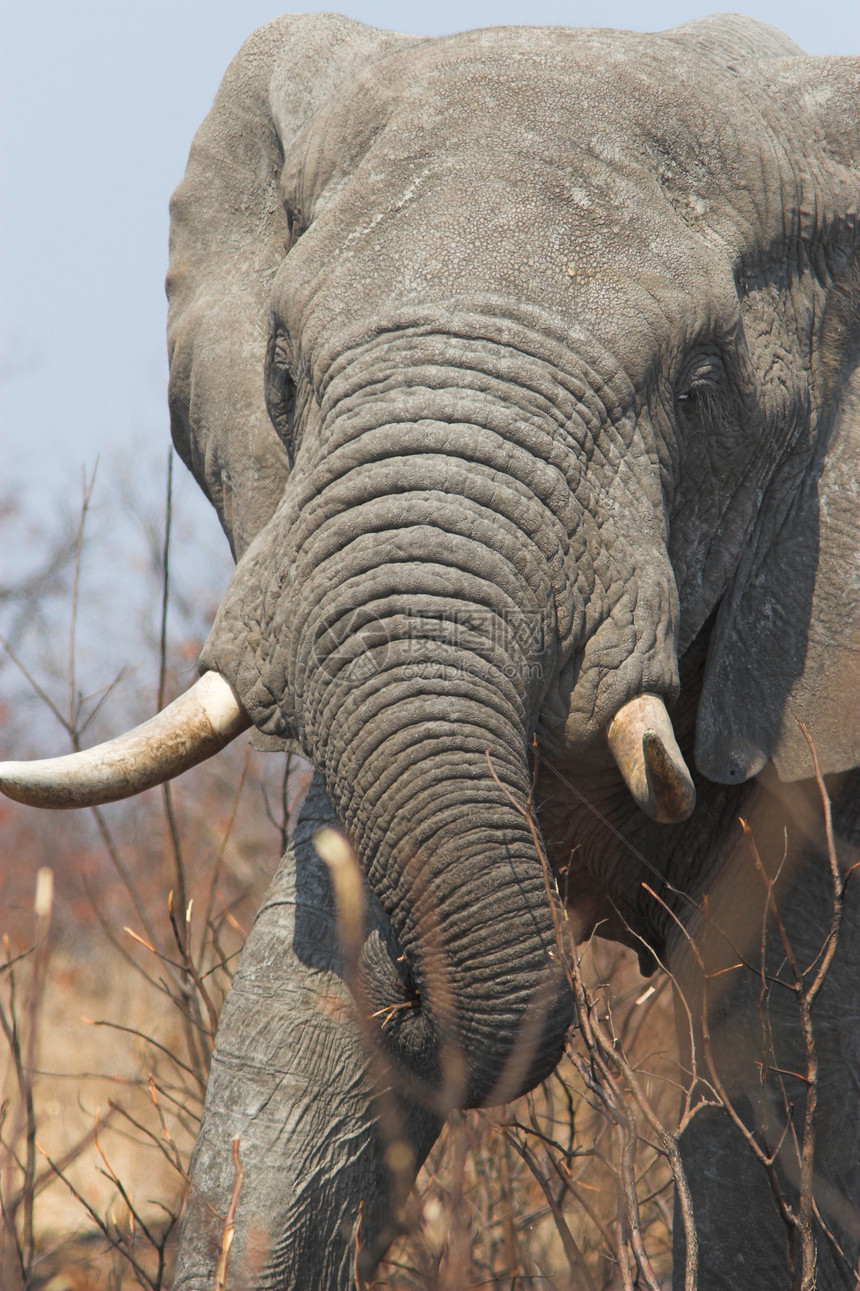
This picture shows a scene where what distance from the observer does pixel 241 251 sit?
3281mm

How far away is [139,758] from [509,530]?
0.68m

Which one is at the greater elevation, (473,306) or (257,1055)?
(473,306)

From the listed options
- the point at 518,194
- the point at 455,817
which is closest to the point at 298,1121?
the point at 455,817

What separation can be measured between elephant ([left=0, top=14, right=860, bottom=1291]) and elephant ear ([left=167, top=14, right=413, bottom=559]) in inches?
0.5

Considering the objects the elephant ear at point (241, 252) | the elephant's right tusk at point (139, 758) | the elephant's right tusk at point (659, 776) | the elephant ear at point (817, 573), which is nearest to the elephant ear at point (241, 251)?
the elephant ear at point (241, 252)

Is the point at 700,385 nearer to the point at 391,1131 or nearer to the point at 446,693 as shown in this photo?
the point at 446,693

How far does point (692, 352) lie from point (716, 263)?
148 millimetres

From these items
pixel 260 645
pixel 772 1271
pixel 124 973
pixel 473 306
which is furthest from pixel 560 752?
pixel 124 973

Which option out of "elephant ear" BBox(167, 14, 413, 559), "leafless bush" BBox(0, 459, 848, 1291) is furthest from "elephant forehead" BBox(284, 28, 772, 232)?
"leafless bush" BBox(0, 459, 848, 1291)

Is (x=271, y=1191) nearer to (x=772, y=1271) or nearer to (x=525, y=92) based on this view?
(x=772, y=1271)

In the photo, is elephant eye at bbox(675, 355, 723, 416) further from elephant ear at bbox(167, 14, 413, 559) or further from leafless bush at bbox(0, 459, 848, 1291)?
elephant ear at bbox(167, 14, 413, 559)

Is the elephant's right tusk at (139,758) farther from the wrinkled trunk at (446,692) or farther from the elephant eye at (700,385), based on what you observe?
the elephant eye at (700,385)

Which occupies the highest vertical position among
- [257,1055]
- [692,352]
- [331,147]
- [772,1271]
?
[331,147]

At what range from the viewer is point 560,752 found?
91.5 inches
